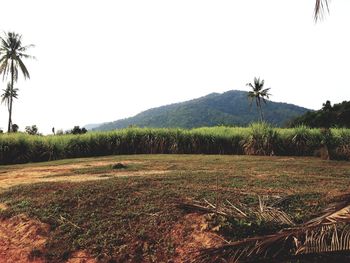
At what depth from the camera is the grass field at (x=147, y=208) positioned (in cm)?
432

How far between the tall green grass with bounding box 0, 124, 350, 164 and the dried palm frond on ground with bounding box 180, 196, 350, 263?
13.1m

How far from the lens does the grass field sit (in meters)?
4.32

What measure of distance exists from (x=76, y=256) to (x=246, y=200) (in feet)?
7.65

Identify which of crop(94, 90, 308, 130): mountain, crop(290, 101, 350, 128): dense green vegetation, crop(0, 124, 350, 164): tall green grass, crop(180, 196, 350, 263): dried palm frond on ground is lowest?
crop(180, 196, 350, 263): dried palm frond on ground

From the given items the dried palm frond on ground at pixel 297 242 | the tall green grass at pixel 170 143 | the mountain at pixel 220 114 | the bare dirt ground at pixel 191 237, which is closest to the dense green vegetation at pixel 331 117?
the tall green grass at pixel 170 143

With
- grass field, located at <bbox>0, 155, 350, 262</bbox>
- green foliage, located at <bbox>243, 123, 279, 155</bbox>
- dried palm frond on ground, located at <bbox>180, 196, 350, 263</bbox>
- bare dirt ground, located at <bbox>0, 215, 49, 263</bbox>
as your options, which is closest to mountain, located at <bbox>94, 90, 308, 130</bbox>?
green foliage, located at <bbox>243, 123, 279, 155</bbox>

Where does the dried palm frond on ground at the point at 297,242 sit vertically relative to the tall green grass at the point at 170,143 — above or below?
below

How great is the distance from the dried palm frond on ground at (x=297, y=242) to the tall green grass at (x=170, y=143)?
13.1m

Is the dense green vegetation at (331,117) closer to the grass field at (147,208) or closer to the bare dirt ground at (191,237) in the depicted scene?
the grass field at (147,208)

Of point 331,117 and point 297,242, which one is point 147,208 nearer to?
point 297,242

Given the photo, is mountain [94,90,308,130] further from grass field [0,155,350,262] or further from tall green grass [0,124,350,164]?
grass field [0,155,350,262]

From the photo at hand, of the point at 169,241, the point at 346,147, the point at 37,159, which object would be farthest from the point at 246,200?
the point at 37,159

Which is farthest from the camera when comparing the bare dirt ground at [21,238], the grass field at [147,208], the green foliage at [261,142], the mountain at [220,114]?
the mountain at [220,114]

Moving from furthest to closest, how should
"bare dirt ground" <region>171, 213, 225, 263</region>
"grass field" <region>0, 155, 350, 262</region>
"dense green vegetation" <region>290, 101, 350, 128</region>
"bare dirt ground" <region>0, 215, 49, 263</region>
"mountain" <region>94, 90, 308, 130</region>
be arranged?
"mountain" <region>94, 90, 308, 130</region> < "dense green vegetation" <region>290, 101, 350, 128</region> < "bare dirt ground" <region>0, 215, 49, 263</region> < "grass field" <region>0, 155, 350, 262</region> < "bare dirt ground" <region>171, 213, 225, 263</region>
